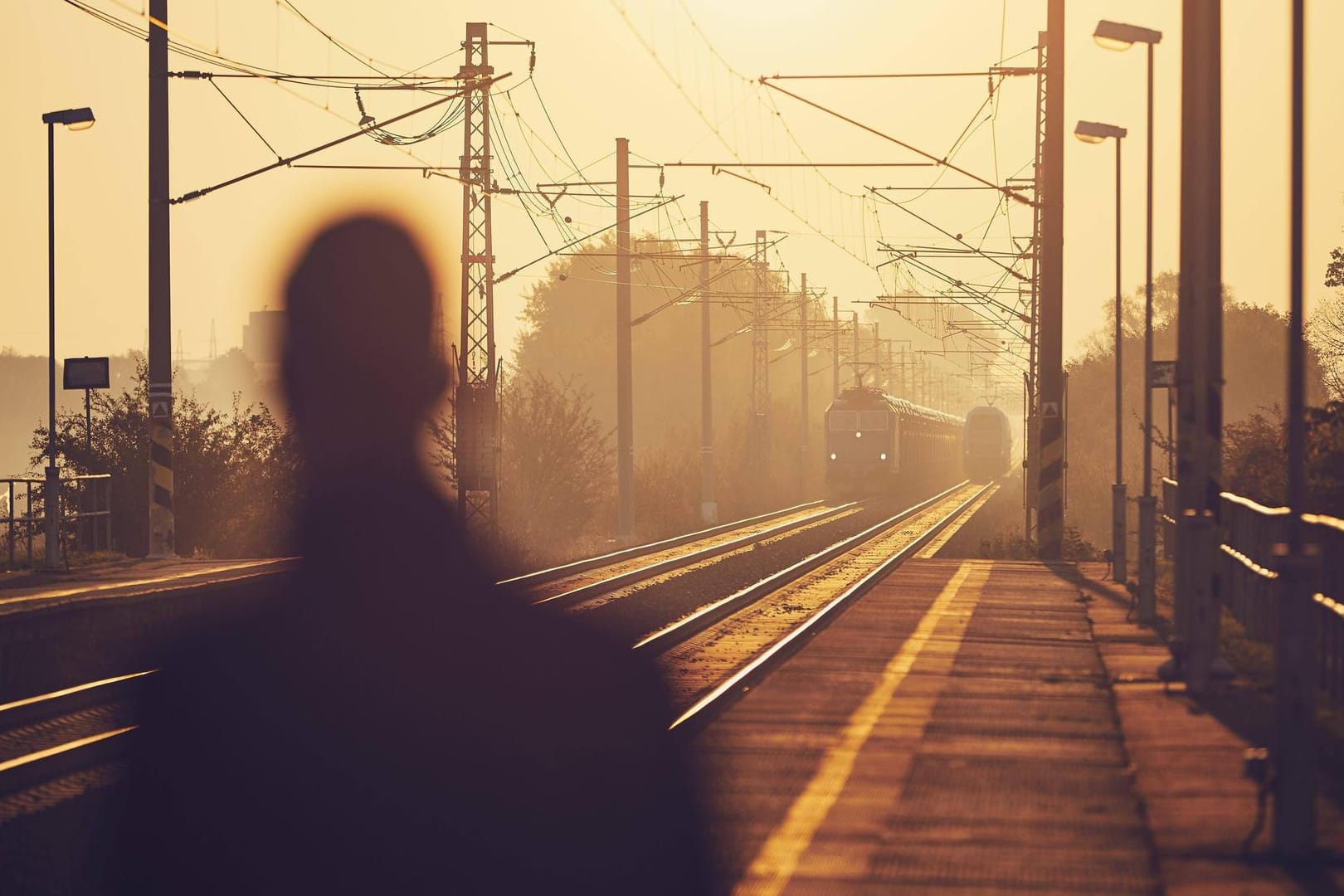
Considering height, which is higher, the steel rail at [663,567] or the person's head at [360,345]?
the person's head at [360,345]

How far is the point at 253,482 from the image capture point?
1395 inches

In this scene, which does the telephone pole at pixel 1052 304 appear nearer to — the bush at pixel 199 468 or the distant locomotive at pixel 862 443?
the bush at pixel 199 468

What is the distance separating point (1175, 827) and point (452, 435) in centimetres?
2830

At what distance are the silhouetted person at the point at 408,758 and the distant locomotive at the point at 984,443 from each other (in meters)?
62.3

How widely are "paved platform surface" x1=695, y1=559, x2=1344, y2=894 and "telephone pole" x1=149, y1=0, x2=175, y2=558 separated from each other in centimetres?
1342

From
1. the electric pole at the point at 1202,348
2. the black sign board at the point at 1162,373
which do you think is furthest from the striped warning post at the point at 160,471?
the electric pole at the point at 1202,348

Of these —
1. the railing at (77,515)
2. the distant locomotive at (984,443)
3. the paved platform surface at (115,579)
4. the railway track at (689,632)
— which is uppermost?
the distant locomotive at (984,443)

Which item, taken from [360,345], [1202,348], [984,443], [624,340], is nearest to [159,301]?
[624,340]

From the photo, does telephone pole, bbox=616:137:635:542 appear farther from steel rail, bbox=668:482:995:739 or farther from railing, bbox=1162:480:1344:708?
railing, bbox=1162:480:1344:708

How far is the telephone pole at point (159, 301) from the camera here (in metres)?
26.0

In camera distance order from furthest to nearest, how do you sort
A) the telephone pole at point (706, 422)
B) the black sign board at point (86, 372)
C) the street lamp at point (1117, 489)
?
the telephone pole at point (706, 422) < the black sign board at point (86, 372) < the street lamp at point (1117, 489)

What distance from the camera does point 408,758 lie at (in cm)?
1040

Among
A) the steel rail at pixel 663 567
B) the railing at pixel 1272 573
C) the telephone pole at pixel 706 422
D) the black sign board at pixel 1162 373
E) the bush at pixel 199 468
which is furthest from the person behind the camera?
the telephone pole at pixel 706 422

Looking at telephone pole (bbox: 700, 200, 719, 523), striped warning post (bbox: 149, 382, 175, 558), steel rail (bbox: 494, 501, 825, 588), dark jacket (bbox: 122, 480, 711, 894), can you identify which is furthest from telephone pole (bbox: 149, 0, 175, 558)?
telephone pole (bbox: 700, 200, 719, 523)
